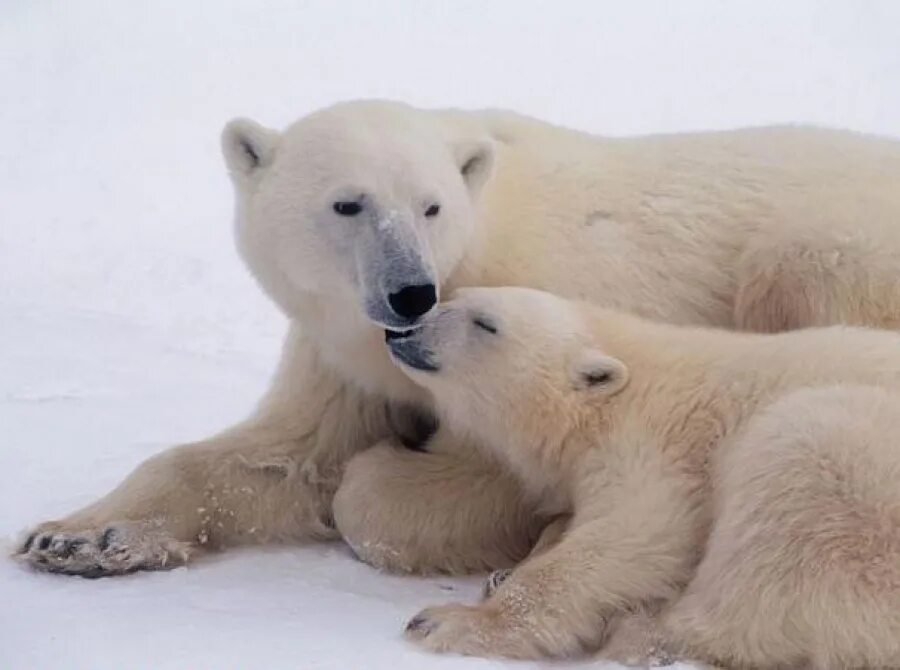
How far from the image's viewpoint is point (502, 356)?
12.7ft

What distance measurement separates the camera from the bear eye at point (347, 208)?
151 inches

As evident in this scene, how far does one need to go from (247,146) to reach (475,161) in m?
0.64

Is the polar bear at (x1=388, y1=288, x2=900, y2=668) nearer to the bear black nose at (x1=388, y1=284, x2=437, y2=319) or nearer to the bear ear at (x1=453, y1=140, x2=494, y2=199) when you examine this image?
the bear black nose at (x1=388, y1=284, x2=437, y2=319)

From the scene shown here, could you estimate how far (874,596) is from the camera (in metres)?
2.94

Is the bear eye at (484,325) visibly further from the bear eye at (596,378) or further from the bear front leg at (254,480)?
the bear front leg at (254,480)

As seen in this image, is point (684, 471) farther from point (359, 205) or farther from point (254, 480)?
point (254, 480)

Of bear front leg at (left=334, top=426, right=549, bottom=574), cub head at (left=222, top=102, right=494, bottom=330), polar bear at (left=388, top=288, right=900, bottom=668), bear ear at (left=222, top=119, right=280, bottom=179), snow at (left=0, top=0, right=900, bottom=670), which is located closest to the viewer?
polar bear at (left=388, top=288, right=900, bottom=668)

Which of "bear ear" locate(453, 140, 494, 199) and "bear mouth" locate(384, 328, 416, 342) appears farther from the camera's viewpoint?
"bear ear" locate(453, 140, 494, 199)

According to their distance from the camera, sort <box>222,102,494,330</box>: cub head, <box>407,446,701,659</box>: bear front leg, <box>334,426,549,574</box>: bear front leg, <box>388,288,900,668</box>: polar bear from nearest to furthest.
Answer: <box>388,288,900,668</box>: polar bear → <box>407,446,701,659</box>: bear front leg → <box>222,102,494,330</box>: cub head → <box>334,426,549,574</box>: bear front leg

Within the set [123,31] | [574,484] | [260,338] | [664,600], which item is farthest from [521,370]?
[123,31]

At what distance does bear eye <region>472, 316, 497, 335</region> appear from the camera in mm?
3842

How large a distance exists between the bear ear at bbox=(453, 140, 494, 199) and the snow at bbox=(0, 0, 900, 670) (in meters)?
1.09

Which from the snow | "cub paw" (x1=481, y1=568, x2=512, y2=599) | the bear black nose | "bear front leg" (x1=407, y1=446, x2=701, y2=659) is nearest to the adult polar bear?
the bear black nose

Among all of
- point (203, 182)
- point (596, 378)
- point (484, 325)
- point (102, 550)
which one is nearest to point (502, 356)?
point (484, 325)
